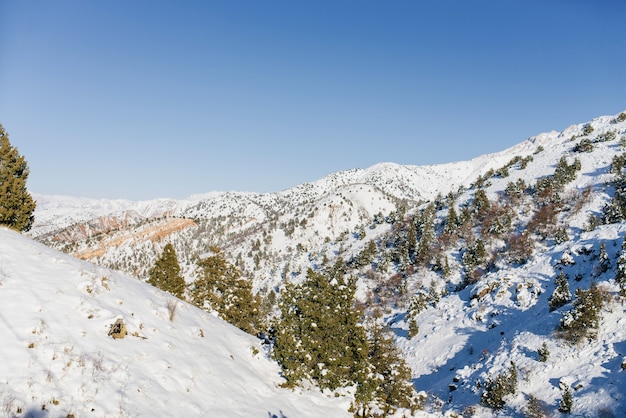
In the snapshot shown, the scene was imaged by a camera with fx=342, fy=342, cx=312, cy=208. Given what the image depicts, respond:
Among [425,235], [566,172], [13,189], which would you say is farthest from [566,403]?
[566,172]

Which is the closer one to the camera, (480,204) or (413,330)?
(413,330)

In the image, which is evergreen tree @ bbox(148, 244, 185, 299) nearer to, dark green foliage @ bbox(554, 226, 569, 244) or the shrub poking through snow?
the shrub poking through snow

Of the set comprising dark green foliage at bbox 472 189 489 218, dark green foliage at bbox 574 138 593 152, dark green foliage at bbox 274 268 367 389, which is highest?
dark green foliage at bbox 574 138 593 152

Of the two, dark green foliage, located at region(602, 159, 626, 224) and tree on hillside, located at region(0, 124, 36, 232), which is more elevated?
dark green foliage, located at region(602, 159, 626, 224)

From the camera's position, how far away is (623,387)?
19.2m

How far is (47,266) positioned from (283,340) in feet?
35.2

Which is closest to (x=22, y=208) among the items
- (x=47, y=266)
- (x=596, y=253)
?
(x=47, y=266)

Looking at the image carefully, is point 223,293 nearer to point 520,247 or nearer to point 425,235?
point 520,247

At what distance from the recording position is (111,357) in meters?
10.9

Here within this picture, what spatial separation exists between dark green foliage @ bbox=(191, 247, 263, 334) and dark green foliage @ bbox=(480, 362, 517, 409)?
66.7 ft

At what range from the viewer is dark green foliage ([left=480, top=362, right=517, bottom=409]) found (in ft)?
A: 74.1

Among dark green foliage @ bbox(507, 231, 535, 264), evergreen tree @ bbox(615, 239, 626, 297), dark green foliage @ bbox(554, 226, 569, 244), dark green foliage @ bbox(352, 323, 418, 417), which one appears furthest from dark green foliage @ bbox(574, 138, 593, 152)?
dark green foliage @ bbox(352, 323, 418, 417)

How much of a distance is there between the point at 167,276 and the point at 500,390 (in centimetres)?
3337

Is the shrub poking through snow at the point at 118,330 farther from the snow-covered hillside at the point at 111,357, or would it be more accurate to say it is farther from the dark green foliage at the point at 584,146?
the dark green foliage at the point at 584,146
